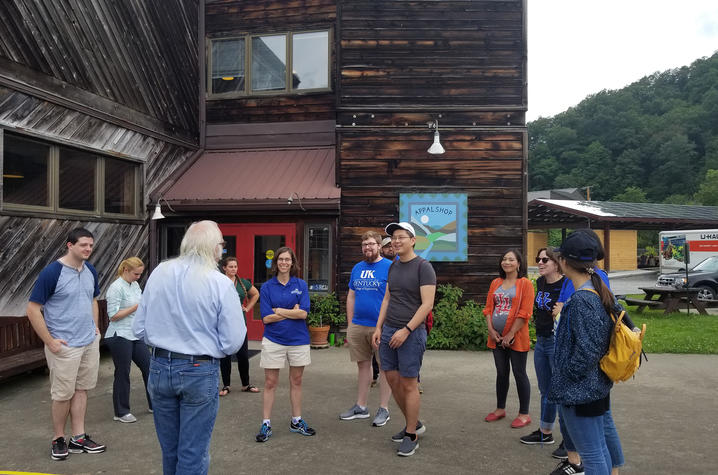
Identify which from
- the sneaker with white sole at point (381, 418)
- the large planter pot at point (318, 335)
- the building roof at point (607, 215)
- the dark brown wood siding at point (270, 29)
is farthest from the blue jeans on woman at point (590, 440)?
the building roof at point (607, 215)

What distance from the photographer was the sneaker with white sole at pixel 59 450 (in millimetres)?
4273

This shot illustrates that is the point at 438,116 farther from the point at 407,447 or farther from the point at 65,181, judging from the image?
the point at 407,447

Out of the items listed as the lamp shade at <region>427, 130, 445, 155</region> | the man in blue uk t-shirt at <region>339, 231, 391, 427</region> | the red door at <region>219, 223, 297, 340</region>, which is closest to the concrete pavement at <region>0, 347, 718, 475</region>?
the man in blue uk t-shirt at <region>339, 231, 391, 427</region>

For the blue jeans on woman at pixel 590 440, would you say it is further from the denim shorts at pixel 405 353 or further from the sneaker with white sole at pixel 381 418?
the sneaker with white sole at pixel 381 418

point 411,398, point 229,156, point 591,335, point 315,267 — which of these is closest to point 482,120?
point 315,267

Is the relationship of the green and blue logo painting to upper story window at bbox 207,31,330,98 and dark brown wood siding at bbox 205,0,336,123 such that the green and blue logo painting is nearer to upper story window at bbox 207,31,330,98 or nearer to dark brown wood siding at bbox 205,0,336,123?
dark brown wood siding at bbox 205,0,336,123

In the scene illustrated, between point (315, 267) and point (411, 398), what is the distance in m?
5.73

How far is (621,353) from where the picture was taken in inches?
113

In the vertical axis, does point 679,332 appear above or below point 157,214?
below

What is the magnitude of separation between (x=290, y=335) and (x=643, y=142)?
70779 mm

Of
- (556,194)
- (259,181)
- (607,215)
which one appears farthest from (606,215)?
(556,194)

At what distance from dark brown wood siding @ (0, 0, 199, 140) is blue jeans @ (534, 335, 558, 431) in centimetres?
706

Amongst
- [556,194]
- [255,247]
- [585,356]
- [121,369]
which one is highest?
[556,194]

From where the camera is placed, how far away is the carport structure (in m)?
19.2
